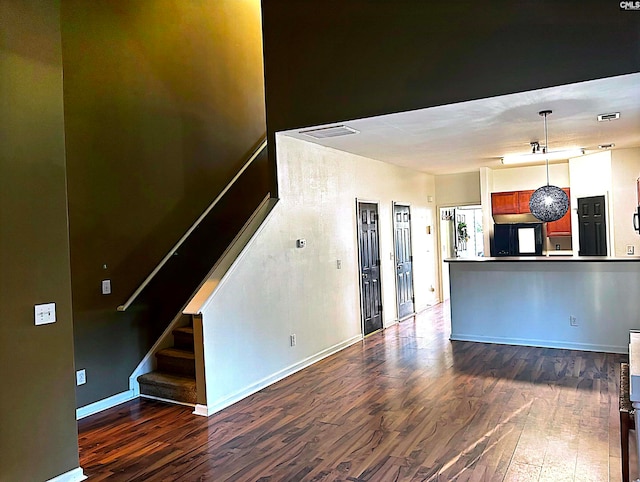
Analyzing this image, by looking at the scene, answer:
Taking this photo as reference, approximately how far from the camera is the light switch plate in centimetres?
283

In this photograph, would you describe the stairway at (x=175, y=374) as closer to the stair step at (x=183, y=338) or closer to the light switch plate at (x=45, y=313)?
the stair step at (x=183, y=338)

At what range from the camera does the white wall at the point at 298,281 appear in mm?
4305

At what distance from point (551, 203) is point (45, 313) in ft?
16.2

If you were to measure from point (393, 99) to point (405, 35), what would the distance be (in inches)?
23.1

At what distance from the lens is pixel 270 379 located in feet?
15.7

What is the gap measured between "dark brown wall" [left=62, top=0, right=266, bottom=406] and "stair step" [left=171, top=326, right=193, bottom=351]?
0.18 meters

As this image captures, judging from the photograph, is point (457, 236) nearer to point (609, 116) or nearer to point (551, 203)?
point (551, 203)

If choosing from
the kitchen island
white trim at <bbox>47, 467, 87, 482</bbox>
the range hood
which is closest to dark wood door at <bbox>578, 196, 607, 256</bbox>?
the range hood

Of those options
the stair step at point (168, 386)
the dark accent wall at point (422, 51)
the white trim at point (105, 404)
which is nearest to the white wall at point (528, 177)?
the dark accent wall at point (422, 51)

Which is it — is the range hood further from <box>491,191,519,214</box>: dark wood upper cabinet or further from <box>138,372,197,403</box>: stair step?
<box>138,372,197,403</box>: stair step

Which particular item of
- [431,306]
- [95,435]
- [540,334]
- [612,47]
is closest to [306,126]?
[612,47]

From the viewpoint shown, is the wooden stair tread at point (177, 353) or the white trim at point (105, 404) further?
the wooden stair tread at point (177, 353)

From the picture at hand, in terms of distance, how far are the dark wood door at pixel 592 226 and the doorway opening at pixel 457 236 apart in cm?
234

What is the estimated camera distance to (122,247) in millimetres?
4602
